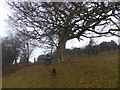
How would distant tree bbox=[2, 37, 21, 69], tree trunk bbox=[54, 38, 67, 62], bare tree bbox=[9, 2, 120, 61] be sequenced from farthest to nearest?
distant tree bbox=[2, 37, 21, 69] < tree trunk bbox=[54, 38, 67, 62] < bare tree bbox=[9, 2, 120, 61]

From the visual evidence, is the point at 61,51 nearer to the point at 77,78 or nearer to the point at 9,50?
the point at 77,78

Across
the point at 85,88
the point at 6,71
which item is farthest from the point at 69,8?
the point at 6,71

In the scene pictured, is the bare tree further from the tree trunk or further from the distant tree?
the distant tree

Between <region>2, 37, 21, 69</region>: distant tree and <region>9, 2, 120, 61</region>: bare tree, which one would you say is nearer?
<region>9, 2, 120, 61</region>: bare tree

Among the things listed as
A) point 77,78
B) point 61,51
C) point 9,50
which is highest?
point 9,50

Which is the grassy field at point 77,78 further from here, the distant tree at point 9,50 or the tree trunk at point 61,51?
the distant tree at point 9,50

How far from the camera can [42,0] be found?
11273 mm

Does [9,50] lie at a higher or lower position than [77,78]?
higher

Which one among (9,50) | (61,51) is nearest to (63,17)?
(61,51)

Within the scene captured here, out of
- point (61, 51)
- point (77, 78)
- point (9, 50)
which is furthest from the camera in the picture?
point (9, 50)

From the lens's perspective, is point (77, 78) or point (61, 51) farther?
point (61, 51)

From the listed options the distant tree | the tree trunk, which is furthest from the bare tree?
the distant tree

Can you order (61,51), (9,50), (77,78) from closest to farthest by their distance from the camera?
(77,78) → (61,51) → (9,50)

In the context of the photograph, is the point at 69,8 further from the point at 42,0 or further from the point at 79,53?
the point at 79,53
